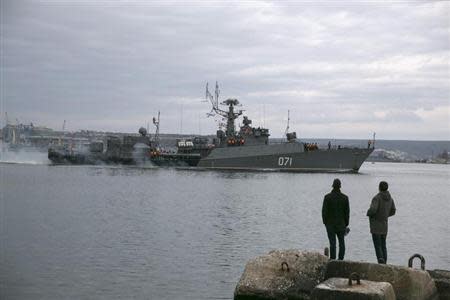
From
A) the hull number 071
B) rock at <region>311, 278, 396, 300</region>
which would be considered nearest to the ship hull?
the hull number 071

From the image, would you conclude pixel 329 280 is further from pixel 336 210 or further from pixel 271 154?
pixel 271 154

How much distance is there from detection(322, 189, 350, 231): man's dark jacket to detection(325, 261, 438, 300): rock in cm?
242

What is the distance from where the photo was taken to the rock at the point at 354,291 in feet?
28.8

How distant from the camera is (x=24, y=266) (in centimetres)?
1552

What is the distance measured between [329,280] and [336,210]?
126 inches

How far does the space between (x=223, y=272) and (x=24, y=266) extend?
16.3 feet

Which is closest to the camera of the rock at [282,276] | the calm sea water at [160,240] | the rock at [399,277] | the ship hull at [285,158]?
the rock at [399,277]

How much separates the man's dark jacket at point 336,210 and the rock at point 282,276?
4.56 feet

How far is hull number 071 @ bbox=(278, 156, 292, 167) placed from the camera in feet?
273

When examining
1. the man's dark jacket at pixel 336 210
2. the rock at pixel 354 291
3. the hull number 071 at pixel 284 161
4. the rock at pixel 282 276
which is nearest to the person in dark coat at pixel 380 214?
the man's dark jacket at pixel 336 210

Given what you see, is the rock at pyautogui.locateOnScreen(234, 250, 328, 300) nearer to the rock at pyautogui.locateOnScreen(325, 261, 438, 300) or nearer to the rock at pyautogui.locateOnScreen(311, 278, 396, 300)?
the rock at pyautogui.locateOnScreen(325, 261, 438, 300)

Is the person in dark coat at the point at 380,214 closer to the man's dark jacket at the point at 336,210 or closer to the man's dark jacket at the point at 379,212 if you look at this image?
the man's dark jacket at the point at 379,212

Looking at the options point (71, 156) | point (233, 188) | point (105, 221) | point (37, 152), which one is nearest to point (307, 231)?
point (105, 221)

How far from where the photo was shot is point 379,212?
40.3ft
